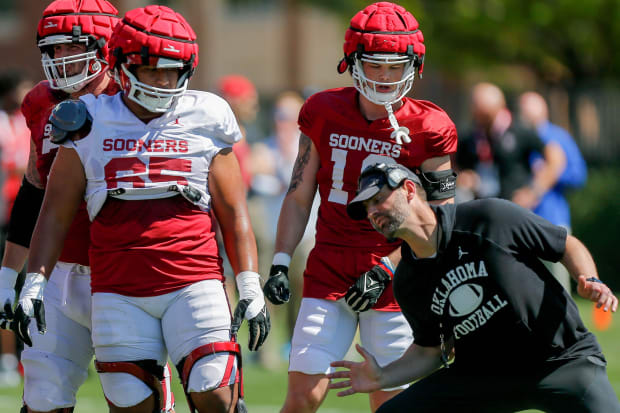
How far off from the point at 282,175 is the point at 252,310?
5242mm

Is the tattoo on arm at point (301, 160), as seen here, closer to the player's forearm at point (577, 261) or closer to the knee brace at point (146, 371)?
the knee brace at point (146, 371)

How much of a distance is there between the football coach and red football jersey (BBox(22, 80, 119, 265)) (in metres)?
1.33

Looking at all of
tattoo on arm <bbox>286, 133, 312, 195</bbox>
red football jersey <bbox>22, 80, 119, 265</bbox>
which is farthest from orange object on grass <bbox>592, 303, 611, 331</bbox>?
red football jersey <bbox>22, 80, 119, 265</bbox>

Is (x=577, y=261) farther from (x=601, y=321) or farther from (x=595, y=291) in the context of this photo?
(x=601, y=321)

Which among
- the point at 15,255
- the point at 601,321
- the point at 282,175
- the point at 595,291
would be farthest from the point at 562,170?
the point at 15,255

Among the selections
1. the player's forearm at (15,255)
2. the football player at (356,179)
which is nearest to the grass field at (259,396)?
the football player at (356,179)

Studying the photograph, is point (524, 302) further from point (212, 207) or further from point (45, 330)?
point (45, 330)

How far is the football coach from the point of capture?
4246 mm

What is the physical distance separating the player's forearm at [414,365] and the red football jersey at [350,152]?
1.87ft

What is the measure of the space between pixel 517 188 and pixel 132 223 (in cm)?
561

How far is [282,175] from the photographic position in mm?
9859

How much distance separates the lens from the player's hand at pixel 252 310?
466 centimetres

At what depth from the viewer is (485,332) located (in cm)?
436

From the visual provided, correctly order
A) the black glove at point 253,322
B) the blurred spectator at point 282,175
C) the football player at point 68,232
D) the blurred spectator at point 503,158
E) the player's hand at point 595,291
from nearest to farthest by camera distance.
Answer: the player's hand at point 595,291
the black glove at point 253,322
the football player at point 68,232
the blurred spectator at point 503,158
the blurred spectator at point 282,175
